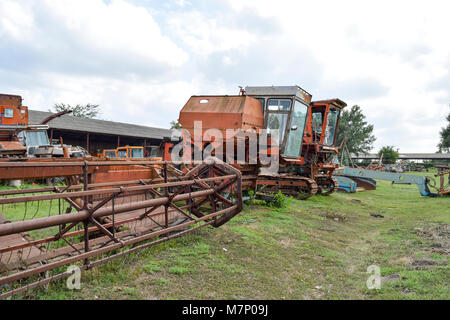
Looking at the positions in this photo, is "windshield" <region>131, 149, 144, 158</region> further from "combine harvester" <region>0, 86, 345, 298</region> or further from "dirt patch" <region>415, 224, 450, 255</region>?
"dirt patch" <region>415, 224, 450, 255</region>

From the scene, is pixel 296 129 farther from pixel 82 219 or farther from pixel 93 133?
pixel 93 133

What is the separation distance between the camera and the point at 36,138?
1324 centimetres

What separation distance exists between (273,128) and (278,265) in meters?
5.37

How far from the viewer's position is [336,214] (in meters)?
7.97

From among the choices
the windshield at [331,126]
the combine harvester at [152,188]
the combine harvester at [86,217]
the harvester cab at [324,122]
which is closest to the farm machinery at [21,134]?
the combine harvester at [152,188]

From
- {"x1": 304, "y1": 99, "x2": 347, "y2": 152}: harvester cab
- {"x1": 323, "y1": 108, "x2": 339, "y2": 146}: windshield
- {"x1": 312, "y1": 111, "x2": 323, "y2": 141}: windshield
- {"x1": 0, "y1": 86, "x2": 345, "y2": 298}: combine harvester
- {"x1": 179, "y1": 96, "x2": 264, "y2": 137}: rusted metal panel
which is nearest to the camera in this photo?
{"x1": 0, "y1": 86, "x2": 345, "y2": 298}: combine harvester

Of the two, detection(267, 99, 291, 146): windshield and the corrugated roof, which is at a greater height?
the corrugated roof

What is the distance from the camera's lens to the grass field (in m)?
3.10

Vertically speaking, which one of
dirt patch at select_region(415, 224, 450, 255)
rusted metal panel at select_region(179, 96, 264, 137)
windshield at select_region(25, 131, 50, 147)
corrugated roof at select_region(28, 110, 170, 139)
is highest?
corrugated roof at select_region(28, 110, 170, 139)

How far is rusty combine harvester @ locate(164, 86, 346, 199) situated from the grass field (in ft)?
6.71

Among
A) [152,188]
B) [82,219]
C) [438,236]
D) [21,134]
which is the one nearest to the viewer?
[82,219]

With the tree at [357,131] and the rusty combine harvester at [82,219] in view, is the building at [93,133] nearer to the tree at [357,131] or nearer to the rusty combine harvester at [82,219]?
the rusty combine harvester at [82,219]

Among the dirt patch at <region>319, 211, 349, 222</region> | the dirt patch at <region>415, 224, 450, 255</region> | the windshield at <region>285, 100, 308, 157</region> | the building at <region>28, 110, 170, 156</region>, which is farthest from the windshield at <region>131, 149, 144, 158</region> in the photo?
the dirt patch at <region>415, 224, 450, 255</region>

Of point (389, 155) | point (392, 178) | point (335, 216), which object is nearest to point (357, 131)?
point (389, 155)
